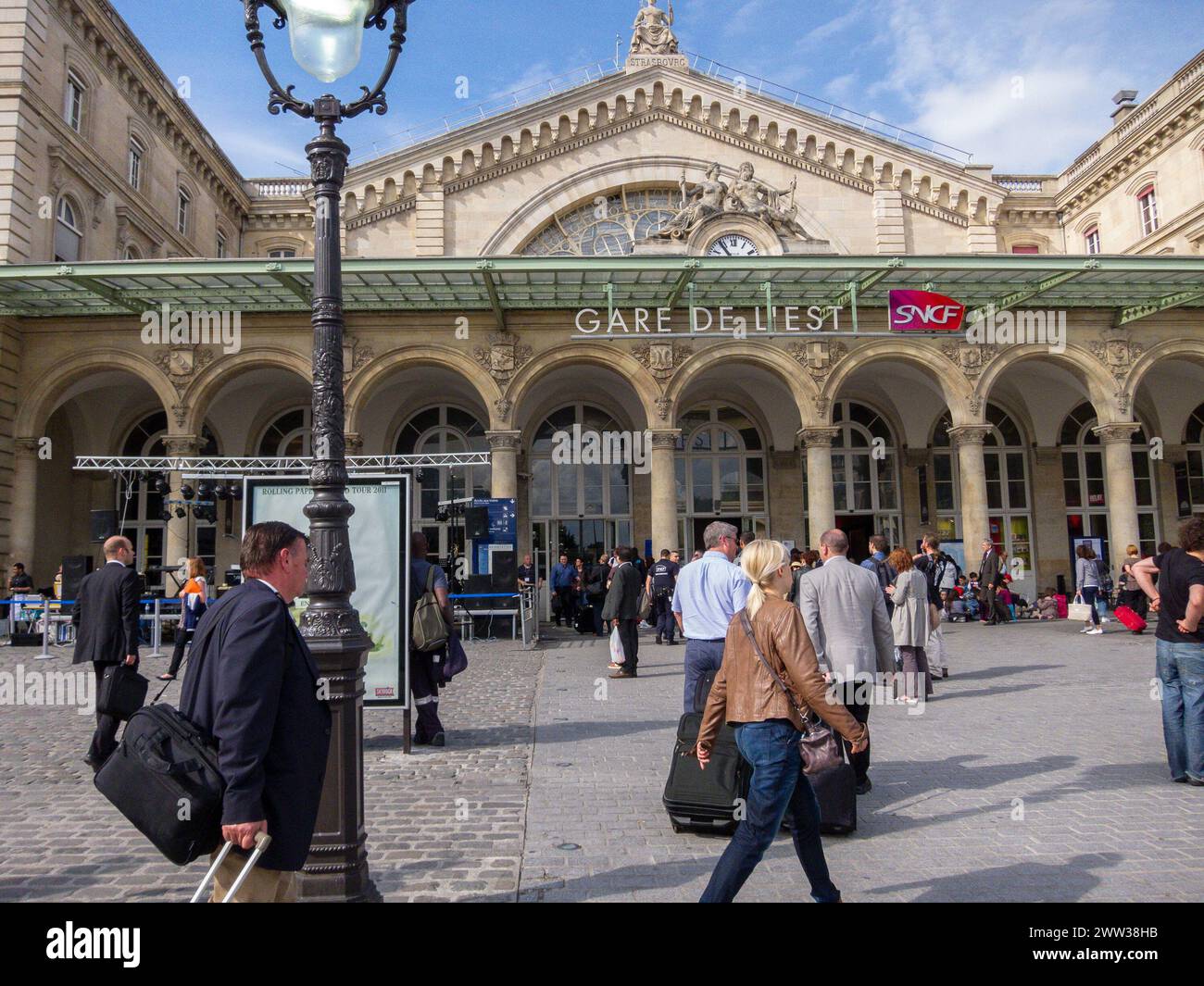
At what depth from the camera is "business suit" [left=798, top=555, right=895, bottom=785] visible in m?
6.39

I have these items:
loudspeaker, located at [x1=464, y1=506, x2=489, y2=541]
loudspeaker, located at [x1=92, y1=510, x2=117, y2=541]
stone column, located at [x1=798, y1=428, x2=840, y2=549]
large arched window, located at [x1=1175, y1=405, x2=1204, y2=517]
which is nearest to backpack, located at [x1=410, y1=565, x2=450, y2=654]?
loudspeaker, located at [x1=464, y1=506, x2=489, y2=541]

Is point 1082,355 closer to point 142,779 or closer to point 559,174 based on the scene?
point 559,174

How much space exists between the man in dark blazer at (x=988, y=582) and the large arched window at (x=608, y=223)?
13.4m

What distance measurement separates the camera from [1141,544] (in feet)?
92.0

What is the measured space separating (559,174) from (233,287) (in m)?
10.9

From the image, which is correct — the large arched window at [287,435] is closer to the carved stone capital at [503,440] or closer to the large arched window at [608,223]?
the carved stone capital at [503,440]

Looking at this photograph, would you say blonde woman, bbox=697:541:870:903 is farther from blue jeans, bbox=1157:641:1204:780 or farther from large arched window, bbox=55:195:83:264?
large arched window, bbox=55:195:83:264

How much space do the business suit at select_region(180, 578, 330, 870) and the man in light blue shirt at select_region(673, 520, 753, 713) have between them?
3717mm

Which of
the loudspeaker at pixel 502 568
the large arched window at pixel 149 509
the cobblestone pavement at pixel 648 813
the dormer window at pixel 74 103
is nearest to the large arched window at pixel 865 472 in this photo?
the loudspeaker at pixel 502 568

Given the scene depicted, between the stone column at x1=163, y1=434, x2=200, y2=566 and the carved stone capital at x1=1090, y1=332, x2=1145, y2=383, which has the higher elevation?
the carved stone capital at x1=1090, y1=332, x2=1145, y2=383

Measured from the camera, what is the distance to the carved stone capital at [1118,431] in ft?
73.3

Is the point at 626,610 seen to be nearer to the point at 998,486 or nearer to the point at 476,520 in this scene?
the point at 476,520

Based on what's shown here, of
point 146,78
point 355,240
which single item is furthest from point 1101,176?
point 146,78

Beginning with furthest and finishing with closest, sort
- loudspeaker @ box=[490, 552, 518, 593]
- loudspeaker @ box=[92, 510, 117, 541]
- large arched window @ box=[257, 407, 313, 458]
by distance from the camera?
large arched window @ box=[257, 407, 313, 458] < loudspeaker @ box=[490, 552, 518, 593] < loudspeaker @ box=[92, 510, 117, 541]
